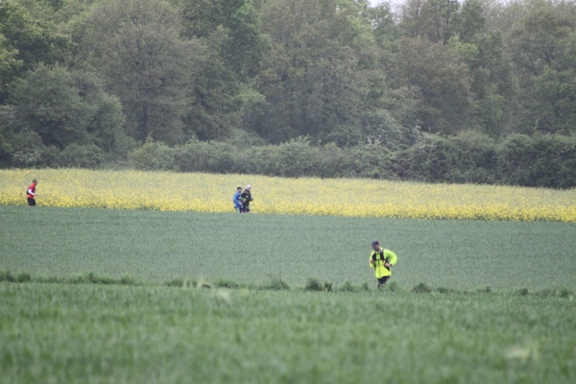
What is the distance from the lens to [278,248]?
2589 cm

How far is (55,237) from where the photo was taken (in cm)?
2636

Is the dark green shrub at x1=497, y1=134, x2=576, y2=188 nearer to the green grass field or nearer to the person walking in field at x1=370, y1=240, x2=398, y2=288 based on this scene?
the green grass field

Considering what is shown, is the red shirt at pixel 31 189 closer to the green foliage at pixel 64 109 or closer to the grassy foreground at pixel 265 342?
the green foliage at pixel 64 109

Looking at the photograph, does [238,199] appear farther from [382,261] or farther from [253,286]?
[253,286]

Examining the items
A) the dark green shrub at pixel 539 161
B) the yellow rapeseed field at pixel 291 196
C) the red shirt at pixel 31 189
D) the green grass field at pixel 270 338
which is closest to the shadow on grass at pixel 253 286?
the green grass field at pixel 270 338

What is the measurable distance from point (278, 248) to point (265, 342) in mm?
18981

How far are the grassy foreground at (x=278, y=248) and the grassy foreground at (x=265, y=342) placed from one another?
764cm

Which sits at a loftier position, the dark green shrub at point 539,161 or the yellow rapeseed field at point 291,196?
the dark green shrub at point 539,161

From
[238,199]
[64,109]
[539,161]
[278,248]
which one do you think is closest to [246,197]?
[238,199]

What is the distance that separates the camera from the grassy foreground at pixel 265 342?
5863mm

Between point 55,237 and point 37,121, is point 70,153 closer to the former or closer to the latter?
point 37,121

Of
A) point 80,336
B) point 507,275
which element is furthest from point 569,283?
point 80,336

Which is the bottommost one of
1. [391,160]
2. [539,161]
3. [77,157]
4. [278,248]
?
[278,248]

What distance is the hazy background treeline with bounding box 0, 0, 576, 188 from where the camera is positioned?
61.3 meters
